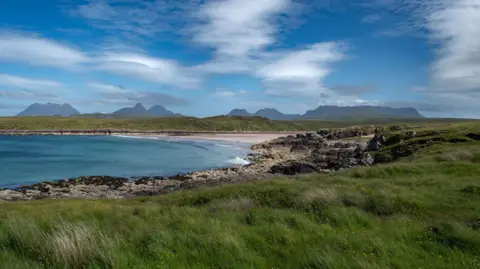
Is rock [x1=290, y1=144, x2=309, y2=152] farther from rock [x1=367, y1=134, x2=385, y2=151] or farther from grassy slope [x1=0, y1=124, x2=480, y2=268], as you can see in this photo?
grassy slope [x1=0, y1=124, x2=480, y2=268]

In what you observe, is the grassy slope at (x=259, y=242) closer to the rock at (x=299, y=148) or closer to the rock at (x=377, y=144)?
the rock at (x=377, y=144)

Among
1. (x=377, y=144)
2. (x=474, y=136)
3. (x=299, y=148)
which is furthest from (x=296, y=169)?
(x=299, y=148)

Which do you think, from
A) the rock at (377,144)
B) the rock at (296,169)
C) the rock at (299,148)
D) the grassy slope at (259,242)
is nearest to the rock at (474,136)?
the rock at (377,144)

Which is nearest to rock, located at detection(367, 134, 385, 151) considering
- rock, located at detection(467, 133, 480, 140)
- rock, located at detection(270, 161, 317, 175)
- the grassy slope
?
rock, located at detection(467, 133, 480, 140)

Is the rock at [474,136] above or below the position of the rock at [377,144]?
above

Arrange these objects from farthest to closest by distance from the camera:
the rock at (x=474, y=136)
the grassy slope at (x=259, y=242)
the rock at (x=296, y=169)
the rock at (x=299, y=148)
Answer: the rock at (x=299, y=148)
the rock at (x=296, y=169)
the rock at (x=474, y=136)
the grassy slope at (x=259, y=242)

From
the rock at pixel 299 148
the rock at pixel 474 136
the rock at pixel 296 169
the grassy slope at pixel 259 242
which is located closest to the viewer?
the grassy slope at pixel 259 242

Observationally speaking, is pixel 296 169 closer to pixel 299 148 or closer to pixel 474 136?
pixel 474 136

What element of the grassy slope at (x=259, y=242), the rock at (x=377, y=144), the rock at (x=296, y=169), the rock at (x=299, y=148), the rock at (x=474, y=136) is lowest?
the rock at (x=299, y=148)

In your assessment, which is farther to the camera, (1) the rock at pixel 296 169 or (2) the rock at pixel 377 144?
(2) the rock at pixel 377 144

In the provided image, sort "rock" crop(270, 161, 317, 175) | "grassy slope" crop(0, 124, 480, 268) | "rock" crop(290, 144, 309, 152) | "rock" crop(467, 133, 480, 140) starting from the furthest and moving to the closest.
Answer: "rock" crop(290, 144, 309, 152) → "rock" crop(270, 161, 317, 175) → "rock" crop(467, 133, 480, 140) → "grassy slope" crop(0, 124, 480, 268)

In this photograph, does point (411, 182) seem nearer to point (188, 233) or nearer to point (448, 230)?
point (448, 230)

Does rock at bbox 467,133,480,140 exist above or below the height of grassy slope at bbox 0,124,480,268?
above

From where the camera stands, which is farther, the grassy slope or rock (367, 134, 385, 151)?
rock (367, 134, 385, 151)
